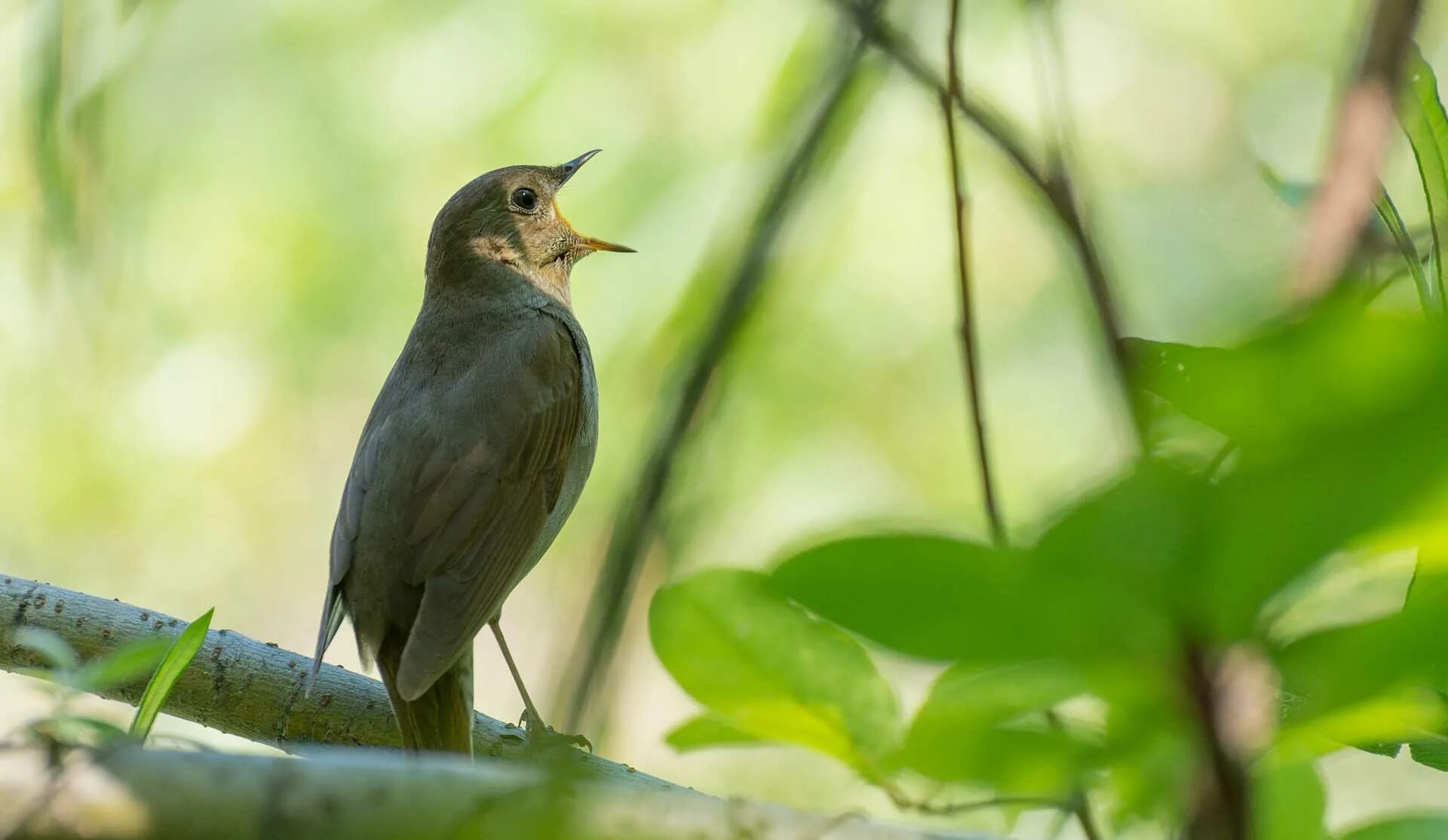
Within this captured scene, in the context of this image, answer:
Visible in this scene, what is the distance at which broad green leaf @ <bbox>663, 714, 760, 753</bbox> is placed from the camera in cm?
118

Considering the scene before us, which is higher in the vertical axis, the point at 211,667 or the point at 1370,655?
the point at 211,667

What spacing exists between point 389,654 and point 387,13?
390 centimetres

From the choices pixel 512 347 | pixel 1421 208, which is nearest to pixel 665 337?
pixel 1421 208

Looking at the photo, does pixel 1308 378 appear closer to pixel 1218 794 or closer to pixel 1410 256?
pixel 1218 794

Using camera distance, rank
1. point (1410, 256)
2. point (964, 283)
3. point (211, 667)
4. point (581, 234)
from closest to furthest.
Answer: point (1410, 256) → point (964, 283) → point (211, 667) → point (581, 234)

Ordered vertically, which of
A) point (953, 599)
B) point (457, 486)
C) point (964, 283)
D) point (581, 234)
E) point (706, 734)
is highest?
point (581, 234)

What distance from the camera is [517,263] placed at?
5.55 m

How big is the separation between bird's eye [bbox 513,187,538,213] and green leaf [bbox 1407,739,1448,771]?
4.84 metres

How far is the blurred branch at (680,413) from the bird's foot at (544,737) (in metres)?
0.03

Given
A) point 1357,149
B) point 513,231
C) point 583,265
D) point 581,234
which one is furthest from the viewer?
point 583,265

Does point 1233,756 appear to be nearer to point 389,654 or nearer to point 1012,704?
point 1012,704

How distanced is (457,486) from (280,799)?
132 inches

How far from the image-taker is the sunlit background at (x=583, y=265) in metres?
5.79

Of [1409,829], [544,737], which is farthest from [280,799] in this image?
[1409,829]
